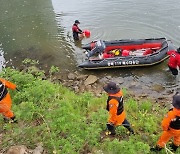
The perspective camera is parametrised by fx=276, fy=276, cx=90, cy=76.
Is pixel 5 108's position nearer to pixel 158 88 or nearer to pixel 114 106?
pixel 114 106

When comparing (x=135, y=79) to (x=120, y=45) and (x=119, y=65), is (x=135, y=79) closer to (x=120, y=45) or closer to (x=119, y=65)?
(x=119, y=65)

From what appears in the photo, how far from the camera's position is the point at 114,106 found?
241 inches

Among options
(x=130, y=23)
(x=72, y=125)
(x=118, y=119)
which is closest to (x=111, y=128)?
(x=118, y=119)

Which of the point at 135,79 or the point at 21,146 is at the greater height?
the point at 21,146

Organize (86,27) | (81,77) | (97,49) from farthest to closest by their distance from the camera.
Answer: (86,27)
(97,49)
(81,77)

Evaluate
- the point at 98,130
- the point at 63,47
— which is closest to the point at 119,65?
the point at 63,47

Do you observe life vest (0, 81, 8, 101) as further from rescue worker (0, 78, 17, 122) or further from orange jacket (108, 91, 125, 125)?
orange jacket (108, 91, 125, 125)

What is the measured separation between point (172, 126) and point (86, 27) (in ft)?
35.1

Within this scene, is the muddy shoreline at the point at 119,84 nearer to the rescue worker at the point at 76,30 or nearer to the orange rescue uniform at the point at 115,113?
the rescue worker at the point at 76,30

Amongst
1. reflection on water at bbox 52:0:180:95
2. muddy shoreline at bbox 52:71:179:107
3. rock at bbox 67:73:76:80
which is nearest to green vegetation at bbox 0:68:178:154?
muddy shoreline at bbox 52:71:179:107

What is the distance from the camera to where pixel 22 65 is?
12641 millimetres

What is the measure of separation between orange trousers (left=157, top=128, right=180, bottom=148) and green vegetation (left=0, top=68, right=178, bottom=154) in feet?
1.38

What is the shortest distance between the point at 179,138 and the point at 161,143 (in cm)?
41

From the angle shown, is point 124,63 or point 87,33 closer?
point 124,63
